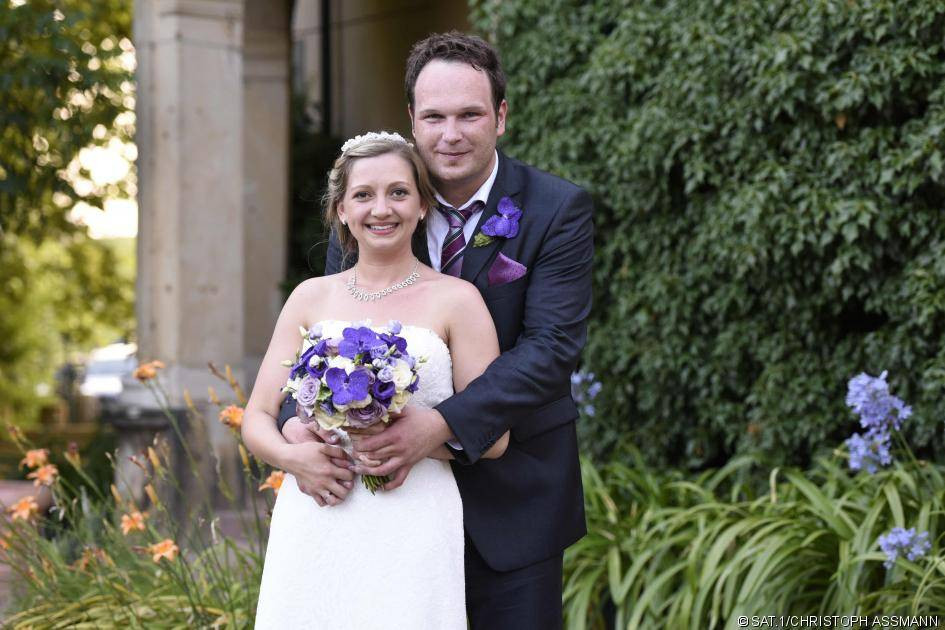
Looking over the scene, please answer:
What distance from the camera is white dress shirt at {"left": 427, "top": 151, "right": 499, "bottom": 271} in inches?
121

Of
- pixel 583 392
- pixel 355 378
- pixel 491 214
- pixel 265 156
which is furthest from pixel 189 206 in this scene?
pixel 355 378

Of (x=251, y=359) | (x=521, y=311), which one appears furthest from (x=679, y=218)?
(x=251, y=359)

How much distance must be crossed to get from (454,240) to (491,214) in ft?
0.40

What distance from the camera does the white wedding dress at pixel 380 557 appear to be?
2.82m

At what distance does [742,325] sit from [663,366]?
18.7 inches

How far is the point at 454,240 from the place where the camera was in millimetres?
3102

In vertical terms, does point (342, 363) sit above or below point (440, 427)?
above

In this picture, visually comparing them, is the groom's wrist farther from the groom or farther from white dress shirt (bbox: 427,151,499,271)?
white dress shirt (bbox: 427,151,499,271)

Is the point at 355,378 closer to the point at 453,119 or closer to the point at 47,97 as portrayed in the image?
the point at 453,119

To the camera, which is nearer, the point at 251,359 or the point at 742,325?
the point at 742,325

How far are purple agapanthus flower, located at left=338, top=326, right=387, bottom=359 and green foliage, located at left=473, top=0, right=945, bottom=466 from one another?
2974 mm

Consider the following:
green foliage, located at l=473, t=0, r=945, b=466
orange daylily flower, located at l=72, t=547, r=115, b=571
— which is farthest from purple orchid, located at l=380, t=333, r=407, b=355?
green foliage, located at l=473, t=0, r=945, b=466

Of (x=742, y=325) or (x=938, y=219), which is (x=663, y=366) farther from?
(x=938, y=219)

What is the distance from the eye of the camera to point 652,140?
596 cm
